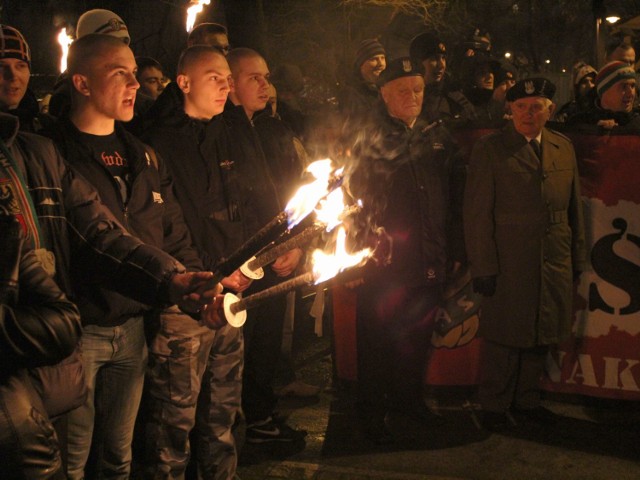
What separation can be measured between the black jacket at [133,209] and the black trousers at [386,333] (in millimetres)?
1850

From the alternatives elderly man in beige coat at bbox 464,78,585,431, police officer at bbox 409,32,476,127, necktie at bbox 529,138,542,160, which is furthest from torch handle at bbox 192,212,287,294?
police officer at bbox 409,32,476,127

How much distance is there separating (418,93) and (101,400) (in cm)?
320

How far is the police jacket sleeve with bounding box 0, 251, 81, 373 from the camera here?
6.46 ft

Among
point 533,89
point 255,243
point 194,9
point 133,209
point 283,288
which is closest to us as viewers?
point 255,243

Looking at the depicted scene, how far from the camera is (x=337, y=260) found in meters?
2.60

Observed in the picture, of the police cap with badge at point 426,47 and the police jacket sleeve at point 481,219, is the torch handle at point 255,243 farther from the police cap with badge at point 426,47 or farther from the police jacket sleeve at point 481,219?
the police cap with badge at point 426,47

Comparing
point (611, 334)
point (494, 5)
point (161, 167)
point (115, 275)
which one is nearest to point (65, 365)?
point (115, 275)

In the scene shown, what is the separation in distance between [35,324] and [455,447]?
3.63 meters

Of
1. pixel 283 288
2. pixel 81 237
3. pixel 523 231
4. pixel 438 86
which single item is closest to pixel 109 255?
pixel 81 237

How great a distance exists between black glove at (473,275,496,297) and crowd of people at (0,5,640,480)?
18mm

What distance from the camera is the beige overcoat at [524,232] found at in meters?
5.06

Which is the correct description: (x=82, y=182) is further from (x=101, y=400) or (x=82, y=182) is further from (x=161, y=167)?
(x=101, y=400)

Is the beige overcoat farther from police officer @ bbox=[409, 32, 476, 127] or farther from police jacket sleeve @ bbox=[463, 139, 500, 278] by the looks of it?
police officer @ bbox=[409, 32, 476, 127]

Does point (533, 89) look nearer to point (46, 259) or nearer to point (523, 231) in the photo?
point (523, 231)
